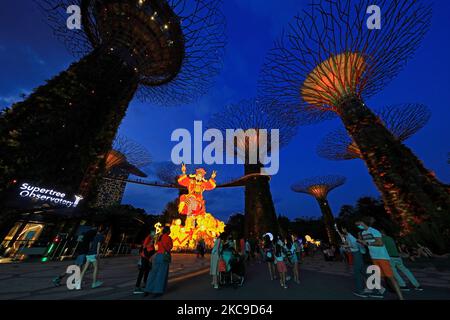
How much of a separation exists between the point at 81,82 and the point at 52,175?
460 cm

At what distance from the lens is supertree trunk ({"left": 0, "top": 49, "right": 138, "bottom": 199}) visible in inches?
280

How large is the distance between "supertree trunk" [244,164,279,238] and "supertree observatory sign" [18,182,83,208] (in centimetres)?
1426

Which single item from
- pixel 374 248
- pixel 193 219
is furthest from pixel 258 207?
pixel 374 248

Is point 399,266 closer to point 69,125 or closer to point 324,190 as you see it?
point 69,125

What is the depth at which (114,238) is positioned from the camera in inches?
577

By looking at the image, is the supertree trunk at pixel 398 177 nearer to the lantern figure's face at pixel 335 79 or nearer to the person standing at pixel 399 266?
the lantern figure's face at pixel 335 79

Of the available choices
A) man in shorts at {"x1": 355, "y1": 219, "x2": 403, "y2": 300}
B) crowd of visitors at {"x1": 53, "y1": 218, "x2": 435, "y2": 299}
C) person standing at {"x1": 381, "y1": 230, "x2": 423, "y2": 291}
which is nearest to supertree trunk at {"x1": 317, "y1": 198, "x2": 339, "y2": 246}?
crowd of visitors at {"x1": 53, "y1": 218, "x2": 435, "y2": 299}

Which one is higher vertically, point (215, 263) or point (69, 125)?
point (69, 125)

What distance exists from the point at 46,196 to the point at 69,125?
3.27m

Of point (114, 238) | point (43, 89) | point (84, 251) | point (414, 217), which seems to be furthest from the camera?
point (114, 238)

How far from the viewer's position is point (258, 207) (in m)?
19.4

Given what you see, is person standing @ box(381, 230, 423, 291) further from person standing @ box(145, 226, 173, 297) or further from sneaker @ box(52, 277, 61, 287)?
sneaker @ box(52, 277, 61, 287)
